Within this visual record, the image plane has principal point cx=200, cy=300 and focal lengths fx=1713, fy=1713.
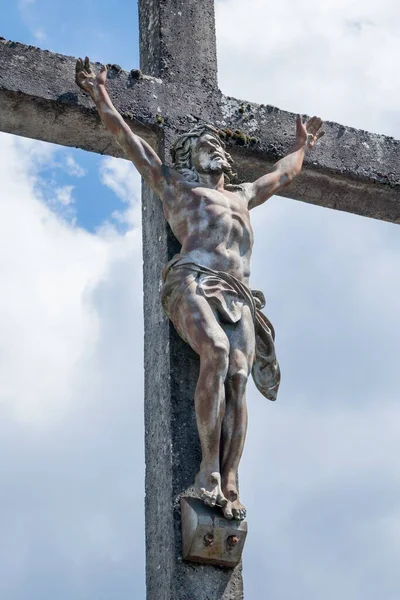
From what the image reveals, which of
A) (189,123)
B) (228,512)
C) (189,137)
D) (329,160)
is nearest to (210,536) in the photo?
(228,512)

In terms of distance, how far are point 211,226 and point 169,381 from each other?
0.83 m

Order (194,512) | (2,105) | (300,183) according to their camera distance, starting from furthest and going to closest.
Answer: (300,183) → (2,105) → (194,512)

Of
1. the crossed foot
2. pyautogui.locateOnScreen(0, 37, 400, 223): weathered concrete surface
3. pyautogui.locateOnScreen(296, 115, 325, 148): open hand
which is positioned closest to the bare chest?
pyautogui.locateOnScreen(0, 37, 400, 223): weathered concrete surface

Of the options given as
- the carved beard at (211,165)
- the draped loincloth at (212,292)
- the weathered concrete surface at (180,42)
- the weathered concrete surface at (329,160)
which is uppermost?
the weathered concrete surface at (180,42)

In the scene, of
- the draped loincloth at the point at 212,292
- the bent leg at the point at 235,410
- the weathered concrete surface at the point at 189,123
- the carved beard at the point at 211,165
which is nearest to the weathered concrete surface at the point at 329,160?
the weathered concrete surface at the point at 189,123

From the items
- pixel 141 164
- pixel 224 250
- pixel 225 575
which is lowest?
pixel 225 575

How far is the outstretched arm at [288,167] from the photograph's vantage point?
9289mm

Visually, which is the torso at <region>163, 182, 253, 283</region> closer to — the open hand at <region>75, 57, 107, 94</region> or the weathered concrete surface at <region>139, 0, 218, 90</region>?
the open hand at <region>75, 57, 107, 94</region>

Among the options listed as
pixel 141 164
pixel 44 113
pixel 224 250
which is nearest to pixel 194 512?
pixel 224 250

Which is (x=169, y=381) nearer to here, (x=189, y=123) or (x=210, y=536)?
(x=210, y=536)

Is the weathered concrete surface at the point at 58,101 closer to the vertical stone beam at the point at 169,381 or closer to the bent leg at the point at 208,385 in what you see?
the vertical stone beam at the point at 169,381

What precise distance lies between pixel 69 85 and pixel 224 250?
1.42m

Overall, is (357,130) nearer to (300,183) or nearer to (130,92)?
(300,183)

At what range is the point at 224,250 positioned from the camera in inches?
343
